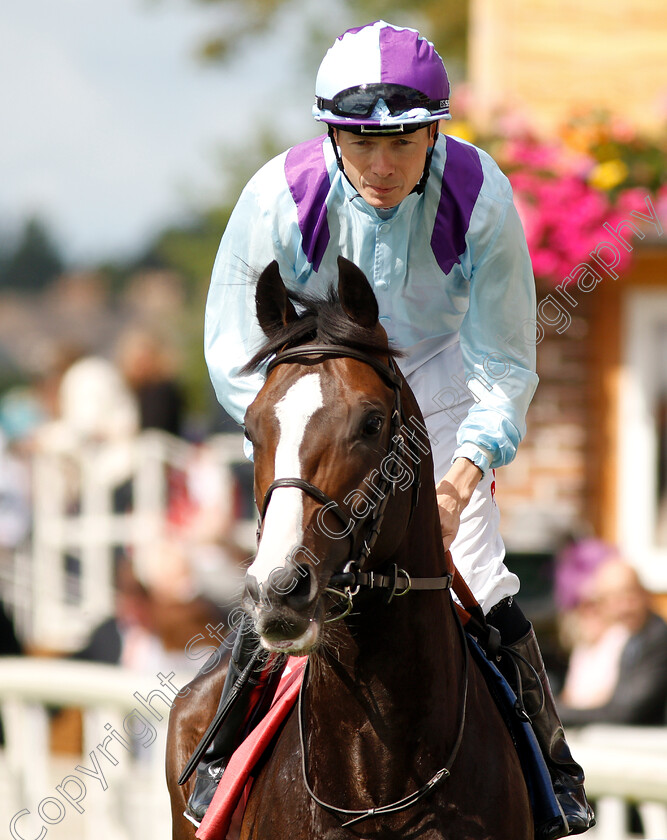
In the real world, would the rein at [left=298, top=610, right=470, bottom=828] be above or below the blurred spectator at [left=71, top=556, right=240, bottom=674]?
above

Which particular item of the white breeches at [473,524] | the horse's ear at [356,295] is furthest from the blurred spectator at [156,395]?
the horse's ear at [356,295]

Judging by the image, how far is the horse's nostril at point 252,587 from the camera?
2178 millimetres

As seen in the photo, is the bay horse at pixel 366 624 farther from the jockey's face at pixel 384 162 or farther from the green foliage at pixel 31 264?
the green foliage at pixel 31 264

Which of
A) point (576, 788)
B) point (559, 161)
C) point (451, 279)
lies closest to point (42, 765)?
point (576, 788)

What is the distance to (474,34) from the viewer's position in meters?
8.89

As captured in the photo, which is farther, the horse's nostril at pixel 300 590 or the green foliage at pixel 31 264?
the green foliage at pixel 31 264

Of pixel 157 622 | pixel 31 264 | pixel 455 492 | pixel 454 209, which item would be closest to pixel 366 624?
pixel 455 492

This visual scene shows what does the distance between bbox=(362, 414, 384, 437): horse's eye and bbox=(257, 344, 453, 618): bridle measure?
66mm

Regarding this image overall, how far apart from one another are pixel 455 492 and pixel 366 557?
0.46m

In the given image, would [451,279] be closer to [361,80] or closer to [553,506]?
[361,80]

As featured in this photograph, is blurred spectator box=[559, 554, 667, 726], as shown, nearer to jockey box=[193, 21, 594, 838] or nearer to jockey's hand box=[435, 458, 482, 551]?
jockey box=[193, 21, 594, 838]

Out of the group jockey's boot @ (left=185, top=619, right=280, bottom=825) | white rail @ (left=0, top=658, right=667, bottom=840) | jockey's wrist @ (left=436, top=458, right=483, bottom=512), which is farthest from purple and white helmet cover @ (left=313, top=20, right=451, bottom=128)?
white rail @ (left=0, top=658, right=667, bottom=840)

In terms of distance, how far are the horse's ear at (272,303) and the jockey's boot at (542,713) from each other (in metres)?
1.01

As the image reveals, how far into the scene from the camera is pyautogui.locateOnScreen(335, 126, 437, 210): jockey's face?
2799 mm
